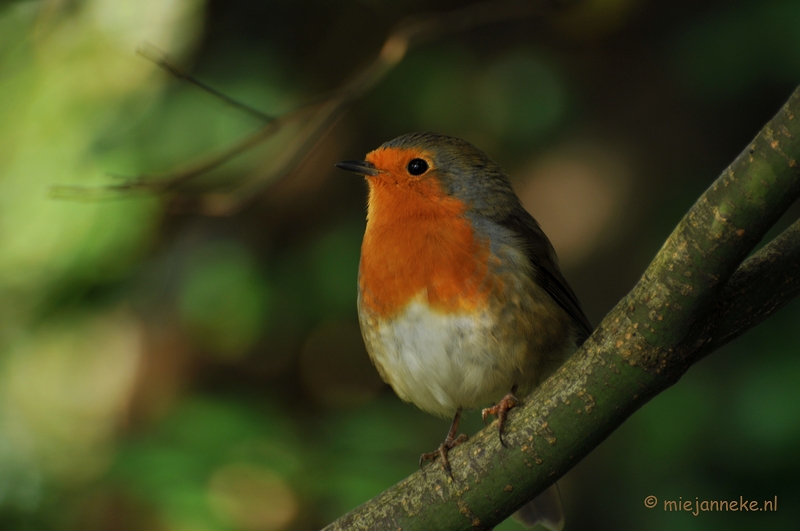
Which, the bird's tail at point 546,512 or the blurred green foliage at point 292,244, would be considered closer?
the bird's tail at point 546,512

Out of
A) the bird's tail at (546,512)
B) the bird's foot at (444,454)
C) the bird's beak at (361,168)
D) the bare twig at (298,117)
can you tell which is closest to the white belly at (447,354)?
the bird's foot at (444,454)

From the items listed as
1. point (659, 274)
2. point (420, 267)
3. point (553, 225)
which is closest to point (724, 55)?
point (553, 225)

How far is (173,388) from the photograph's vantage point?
4270mm

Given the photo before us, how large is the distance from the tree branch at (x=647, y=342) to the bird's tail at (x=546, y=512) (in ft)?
3.00

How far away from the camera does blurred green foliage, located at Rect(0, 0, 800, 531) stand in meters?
3.38

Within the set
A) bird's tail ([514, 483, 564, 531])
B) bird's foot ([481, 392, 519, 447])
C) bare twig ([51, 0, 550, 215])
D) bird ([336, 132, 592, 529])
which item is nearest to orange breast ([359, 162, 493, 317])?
bird ([336, 132, 592, 529])

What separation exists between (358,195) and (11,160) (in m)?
1.70

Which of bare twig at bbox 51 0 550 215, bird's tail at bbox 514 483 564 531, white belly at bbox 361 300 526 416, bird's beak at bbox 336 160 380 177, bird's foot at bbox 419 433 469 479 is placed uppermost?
bare twig at bbox 51 0 550 215

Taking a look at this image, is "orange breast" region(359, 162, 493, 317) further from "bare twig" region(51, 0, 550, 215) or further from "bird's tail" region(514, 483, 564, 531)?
"bird's tail" region(514, 483, 564, 531)

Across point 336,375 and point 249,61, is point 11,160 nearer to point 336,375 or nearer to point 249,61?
point 249,61

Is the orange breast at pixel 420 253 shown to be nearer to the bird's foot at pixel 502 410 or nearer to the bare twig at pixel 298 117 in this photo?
the bird's foot at pixel 502 410

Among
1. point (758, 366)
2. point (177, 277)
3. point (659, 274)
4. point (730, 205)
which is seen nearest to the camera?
point (730, 205)

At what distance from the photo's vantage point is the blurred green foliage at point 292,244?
3.38 metres

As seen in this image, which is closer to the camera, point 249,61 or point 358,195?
point 249,61
